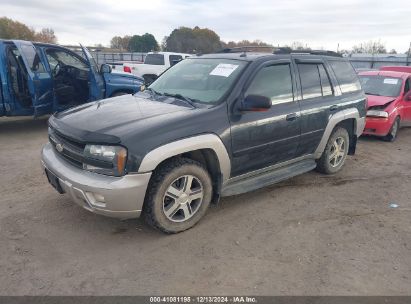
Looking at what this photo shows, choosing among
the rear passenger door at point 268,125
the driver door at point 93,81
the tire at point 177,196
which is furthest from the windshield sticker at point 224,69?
the driver door at point 93,81

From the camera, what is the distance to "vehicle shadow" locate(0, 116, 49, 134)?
8.09 metres

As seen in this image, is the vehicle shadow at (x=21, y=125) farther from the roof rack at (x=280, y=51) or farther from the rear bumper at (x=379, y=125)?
the rear bumper at (x=379, y=125)

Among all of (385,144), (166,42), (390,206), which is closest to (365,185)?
(390,206)

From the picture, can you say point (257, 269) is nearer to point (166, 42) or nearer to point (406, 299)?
point (406, 299)

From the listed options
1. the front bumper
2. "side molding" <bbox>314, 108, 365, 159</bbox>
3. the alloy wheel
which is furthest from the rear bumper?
the front bumper

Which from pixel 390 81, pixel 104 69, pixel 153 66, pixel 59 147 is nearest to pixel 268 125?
pixel 59 147

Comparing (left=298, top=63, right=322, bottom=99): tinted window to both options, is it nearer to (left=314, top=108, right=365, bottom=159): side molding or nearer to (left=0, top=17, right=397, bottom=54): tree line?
(left=314, top=108, right=365, bottom=159): side molding

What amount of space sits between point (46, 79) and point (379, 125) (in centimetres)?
712

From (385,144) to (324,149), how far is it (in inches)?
136

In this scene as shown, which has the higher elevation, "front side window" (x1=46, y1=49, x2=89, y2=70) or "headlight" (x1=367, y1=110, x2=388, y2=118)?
"front side window" (x1=46, y1=49, x2=89, y2=70)

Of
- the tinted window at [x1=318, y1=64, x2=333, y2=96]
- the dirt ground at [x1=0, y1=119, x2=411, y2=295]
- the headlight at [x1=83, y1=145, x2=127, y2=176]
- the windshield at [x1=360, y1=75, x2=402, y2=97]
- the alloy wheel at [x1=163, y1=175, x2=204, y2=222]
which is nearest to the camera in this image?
the dirt ground at [x1=0, y1=119, x2=411, y2=295]

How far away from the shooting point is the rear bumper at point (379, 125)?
7.89 metres

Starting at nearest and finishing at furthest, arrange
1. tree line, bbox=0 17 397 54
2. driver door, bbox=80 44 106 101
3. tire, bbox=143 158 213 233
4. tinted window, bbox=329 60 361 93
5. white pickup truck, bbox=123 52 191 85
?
tire, bbox=143 158 213 233 < tinted window, bbox=329 60 361 93 < driver door, bbox=80 44 106 101 < white pickup truck, bbox=123 52 191 85 < tree line, bbox=0 17 397 54

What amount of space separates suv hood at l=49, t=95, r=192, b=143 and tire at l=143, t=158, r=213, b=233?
49cm
